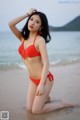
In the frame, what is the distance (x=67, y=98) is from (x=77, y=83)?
0.11 m

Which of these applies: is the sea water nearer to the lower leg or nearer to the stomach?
the stomach

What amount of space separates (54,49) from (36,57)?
0.46 ft

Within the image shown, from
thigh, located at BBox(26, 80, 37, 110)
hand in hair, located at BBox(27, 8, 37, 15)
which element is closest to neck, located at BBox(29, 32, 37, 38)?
hand in hair, located at BBox(27, 8, 37, 15)

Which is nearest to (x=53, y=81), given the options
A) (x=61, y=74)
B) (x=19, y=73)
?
(x=61, y=74)

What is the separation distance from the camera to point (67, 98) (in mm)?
1908

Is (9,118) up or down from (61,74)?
down

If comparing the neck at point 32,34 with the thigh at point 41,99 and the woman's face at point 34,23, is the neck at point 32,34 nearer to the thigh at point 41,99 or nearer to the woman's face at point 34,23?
the woman's face at point 34,23

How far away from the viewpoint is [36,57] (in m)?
1.81

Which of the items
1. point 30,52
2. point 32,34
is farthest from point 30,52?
point 32,34

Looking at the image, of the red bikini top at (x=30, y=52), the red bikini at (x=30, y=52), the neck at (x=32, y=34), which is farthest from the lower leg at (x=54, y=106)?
the neck at (x=32, y=34)

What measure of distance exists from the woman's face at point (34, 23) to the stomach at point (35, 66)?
6.8 inches

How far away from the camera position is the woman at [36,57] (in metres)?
1.79

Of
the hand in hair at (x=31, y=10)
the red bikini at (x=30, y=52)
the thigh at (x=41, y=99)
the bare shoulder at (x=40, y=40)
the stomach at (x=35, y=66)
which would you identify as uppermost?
the hand in hair at (x=31, y=10)

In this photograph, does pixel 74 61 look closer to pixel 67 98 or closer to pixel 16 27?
pixel 67 98
